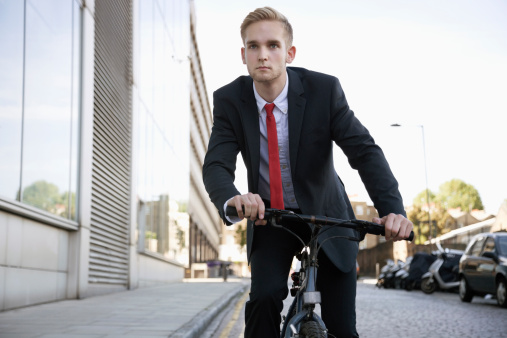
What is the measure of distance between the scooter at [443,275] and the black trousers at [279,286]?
645 inches

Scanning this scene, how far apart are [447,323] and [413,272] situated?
42.2 feet

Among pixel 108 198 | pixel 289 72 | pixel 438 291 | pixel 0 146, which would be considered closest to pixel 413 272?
pixel 438 291

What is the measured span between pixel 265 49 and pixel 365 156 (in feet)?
2.14

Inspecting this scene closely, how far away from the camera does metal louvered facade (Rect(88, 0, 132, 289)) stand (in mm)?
14578

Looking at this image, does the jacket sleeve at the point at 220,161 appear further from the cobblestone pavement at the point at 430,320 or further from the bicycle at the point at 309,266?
the cobblestone pavement at the point at 430,320

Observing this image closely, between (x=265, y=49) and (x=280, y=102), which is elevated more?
(x=265, y=49)

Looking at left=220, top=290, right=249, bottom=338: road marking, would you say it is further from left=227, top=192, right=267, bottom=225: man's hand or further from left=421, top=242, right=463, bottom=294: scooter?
left=421, top=242, right=463, bottom=294: scooter

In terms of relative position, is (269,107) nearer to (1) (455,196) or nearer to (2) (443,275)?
(2) (443,275)

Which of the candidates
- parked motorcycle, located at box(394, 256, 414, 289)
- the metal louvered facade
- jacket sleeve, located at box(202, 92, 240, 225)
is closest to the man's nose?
jacket sleeve, located at box(202, 92, 240, 225)

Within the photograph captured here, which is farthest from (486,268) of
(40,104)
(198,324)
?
(40,104)

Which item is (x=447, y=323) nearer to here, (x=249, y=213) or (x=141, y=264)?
(x=249, y=213)

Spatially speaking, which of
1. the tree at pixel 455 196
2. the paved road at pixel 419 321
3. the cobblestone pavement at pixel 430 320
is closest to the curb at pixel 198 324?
the paved road at pixel 419 321

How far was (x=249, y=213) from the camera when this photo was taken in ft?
9.04

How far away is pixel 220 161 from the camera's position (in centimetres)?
329
